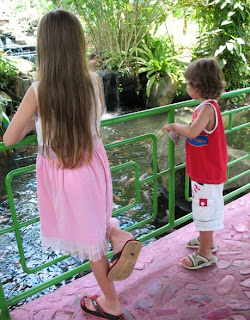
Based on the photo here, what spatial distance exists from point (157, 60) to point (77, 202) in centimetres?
864

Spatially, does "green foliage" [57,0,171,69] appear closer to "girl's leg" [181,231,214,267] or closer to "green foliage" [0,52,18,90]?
"green foliage" [0,52,18,90]

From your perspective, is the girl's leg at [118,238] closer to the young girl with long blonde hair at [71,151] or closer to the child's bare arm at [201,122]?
the young girl with long blonde hair at [71,151]

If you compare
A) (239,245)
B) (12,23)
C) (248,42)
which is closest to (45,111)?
(239,245)

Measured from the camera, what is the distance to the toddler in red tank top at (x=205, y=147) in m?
2.02

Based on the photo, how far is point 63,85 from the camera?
4.85 feet

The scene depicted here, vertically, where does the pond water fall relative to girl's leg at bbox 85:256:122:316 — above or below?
below

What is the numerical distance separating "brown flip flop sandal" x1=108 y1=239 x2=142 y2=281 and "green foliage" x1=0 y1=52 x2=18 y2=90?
6654mm

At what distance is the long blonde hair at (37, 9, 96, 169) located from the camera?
1.45 meters

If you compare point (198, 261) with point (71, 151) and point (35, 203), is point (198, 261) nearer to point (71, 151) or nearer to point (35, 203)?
point (71, 151)

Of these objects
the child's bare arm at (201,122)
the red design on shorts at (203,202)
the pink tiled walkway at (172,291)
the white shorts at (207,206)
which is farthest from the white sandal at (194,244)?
the child's bare arm at (201,122)

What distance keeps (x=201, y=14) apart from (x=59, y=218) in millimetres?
8463

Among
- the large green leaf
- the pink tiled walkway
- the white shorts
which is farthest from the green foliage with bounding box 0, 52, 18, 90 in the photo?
the white shorts

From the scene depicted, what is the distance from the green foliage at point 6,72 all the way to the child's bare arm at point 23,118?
6377 millimetres

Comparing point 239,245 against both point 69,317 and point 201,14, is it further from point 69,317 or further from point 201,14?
point 201,14
